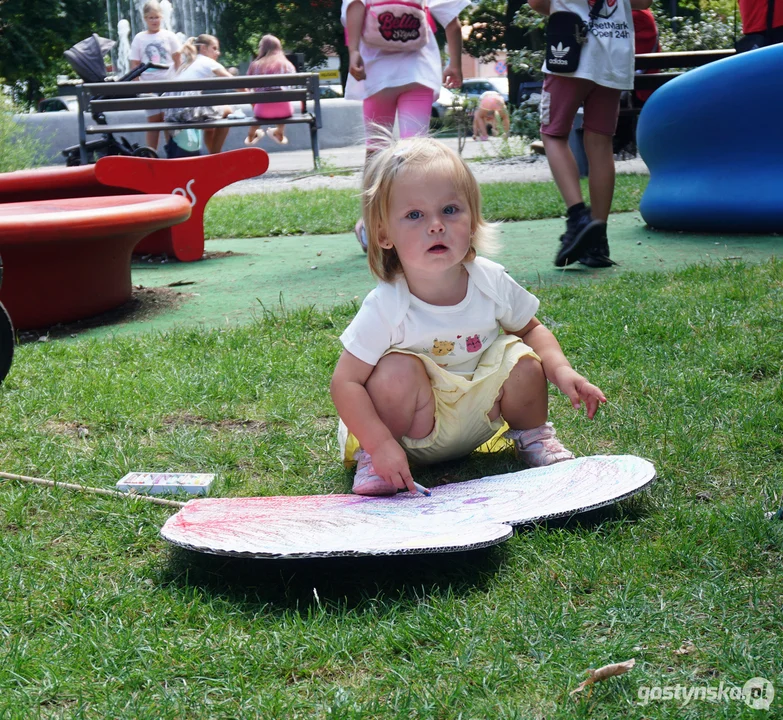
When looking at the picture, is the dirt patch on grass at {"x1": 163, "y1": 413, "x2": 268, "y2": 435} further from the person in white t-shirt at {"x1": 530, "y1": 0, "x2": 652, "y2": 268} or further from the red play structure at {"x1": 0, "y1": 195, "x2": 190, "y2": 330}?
the person in white t-shirt at {"x1": 530, "y1": 0, "x2": 652, "y2": 268}

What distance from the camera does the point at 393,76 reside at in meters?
5.49

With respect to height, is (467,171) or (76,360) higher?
(467,171)

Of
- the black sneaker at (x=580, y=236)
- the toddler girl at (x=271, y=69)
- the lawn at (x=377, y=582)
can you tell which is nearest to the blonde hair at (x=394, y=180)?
the lawn at (x=377, y=582)

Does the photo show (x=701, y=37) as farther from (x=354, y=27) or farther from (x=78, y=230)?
(x=78, y=230)

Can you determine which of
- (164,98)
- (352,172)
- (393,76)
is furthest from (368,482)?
(352,172)

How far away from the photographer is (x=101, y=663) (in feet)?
5.47

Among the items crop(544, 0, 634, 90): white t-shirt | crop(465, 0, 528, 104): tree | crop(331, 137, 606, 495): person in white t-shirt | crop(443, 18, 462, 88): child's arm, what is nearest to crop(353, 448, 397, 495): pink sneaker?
crop(331, 137, 606, 495): person in white t-shirt

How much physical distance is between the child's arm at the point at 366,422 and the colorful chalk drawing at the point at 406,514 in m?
0.07

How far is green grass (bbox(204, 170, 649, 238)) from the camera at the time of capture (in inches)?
288

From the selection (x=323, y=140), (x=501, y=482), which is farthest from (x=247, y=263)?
(x=323, y=140)

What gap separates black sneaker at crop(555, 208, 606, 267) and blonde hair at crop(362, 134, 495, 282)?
2.47 metres

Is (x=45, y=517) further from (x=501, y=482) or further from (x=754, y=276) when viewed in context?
(x=754, y=276)

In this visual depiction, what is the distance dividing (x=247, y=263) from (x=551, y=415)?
11.5ft

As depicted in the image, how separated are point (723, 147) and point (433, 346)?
4.25 meters
